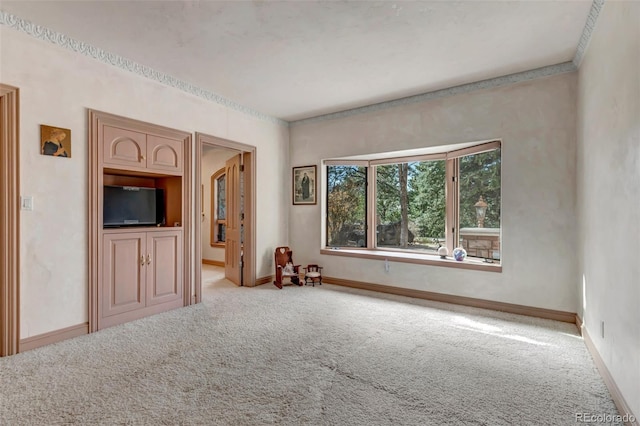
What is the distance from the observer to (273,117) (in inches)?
205

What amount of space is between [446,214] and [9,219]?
469cm

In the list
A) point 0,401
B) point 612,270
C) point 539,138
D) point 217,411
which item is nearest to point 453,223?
point 539,138

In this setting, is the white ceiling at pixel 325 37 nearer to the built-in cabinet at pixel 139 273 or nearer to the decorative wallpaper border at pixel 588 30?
the decorative wallpaper border at pixel 588 30

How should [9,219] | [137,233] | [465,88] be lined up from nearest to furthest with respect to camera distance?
[9,219], [137,233], [465,88]

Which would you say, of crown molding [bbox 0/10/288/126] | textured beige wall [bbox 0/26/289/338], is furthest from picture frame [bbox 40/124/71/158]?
crown molding [bbox 0/10/288/126]

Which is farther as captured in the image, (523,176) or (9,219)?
(523,176)

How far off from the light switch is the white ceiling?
1468mm

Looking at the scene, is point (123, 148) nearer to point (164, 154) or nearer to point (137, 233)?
point (164, 154)

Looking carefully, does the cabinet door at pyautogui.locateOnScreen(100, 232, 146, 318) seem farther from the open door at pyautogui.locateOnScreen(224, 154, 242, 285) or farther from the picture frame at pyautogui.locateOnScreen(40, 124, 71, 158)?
the open door at pyautogui.locateOnScreen(224, 154, 242, 285)

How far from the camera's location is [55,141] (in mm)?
2807

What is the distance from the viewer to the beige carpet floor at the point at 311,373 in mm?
1832

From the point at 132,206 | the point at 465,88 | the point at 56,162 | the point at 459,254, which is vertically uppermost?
the point at 465,88

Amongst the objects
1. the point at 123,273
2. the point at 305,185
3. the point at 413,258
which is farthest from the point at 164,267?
the point at 413,258

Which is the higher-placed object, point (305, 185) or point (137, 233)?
point (305, 185)
